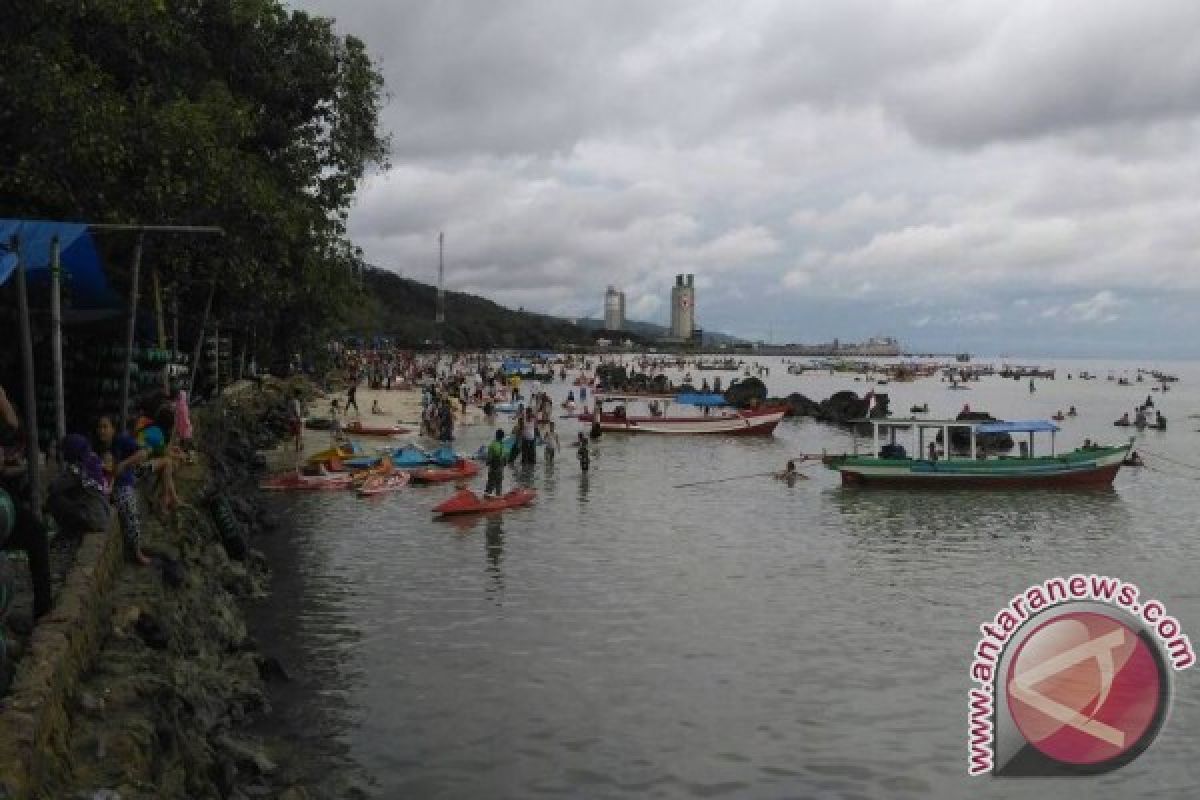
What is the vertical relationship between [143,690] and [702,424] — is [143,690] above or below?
below

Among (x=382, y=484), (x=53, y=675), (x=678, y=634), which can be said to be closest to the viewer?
(x=53, y=675)

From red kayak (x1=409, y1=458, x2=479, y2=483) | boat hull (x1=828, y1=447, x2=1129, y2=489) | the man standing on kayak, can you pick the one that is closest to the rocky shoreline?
the man standing on kayak

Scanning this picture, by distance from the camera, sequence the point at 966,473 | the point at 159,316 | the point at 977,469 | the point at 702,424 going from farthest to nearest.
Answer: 1. the point at 702,424
2. the point at 977,469
3. the point at 966,473
4. the point at 159,316

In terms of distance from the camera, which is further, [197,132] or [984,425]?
[984,425]

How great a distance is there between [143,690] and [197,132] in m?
12.0

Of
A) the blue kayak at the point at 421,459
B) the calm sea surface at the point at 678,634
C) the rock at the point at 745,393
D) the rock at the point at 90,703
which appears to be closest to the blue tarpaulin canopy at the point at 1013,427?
the calm sea surface at the point at 678,634

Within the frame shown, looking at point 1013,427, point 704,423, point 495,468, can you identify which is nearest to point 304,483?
point 495,468

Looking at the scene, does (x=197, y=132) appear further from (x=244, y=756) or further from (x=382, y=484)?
(x=382, y=484)

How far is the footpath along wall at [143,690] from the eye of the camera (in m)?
6.71

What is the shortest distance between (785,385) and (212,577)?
116767mm

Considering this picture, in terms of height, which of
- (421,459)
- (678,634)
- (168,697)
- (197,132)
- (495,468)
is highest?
(197,132)

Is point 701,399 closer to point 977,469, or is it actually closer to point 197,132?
point 977,469

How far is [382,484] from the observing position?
28.7 m

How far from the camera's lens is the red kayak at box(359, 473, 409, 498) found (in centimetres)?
2784
